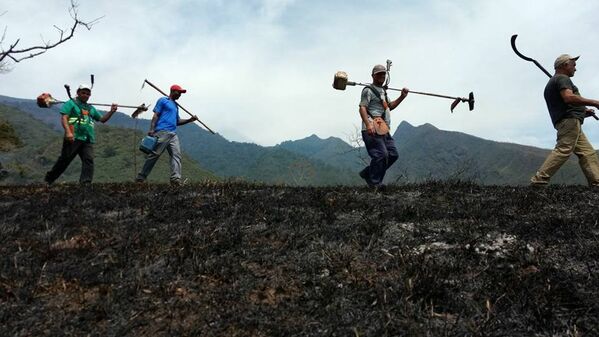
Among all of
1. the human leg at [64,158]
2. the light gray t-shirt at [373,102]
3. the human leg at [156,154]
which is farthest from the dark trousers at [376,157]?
the human leg at [64,158]

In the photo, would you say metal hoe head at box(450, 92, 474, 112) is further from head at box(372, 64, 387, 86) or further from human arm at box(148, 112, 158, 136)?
human arm at box(148, 112, 158, 136)

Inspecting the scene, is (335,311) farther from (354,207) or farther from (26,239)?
(26,239)

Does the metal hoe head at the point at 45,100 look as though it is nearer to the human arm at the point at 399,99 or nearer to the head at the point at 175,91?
the head at the point at 175,91

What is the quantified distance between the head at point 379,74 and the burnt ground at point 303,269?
3.22 metres

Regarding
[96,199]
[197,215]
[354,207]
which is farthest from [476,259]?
[96,199]

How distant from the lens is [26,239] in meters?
4.62

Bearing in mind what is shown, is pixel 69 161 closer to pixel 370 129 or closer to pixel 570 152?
pixel 370 129

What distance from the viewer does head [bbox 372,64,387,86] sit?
27.3 ft

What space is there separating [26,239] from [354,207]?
3.54 meters

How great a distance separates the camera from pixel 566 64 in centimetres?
759

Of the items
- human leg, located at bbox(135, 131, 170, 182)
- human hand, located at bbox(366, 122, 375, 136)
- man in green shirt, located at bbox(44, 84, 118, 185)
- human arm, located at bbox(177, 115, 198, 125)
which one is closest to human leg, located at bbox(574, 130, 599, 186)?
human hand, located at bbox(366, 122, 375, 136)

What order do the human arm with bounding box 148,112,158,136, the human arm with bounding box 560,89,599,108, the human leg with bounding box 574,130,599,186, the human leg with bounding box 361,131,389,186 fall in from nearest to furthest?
the human arm with bounding box 560,89,599,108
the human leg with bounding box 574,130,599,186
the human leg with bounding box 361,131,389,186
the human arm with bounding box 148,112,158,136

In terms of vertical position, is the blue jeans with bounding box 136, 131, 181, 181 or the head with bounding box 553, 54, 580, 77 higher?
the head with bounding box 553, 54, 580, 77

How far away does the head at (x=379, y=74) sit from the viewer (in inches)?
327
